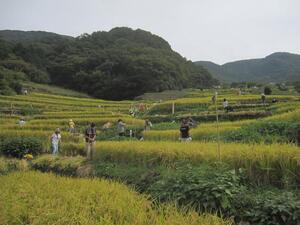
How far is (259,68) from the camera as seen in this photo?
504 ft

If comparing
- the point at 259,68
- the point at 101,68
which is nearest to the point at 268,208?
the point at 101,68

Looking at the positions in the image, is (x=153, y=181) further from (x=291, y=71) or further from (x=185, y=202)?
(x=291, y=71)

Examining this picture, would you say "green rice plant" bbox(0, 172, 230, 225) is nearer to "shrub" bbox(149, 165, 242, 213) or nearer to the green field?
the green field

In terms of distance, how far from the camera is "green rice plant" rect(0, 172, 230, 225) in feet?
Answer: 21.1

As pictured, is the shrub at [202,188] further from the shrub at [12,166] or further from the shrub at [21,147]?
the shrub at [21,147]

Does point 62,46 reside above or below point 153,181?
above

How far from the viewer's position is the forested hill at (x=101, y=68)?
74556 mm

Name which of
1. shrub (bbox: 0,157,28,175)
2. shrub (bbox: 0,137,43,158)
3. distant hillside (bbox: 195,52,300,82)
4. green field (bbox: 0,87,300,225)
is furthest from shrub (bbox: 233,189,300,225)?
distant hillside (bbox: 195,52,300,82)

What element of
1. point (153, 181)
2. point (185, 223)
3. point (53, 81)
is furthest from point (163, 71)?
point (185, 223)

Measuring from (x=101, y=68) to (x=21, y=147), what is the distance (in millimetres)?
60076

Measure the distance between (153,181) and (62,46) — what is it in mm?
84194

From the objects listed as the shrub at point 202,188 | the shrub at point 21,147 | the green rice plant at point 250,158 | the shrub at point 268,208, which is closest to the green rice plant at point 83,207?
the shrub at point 202,188

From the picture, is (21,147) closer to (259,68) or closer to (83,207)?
(83,207)

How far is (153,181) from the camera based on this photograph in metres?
10.9
